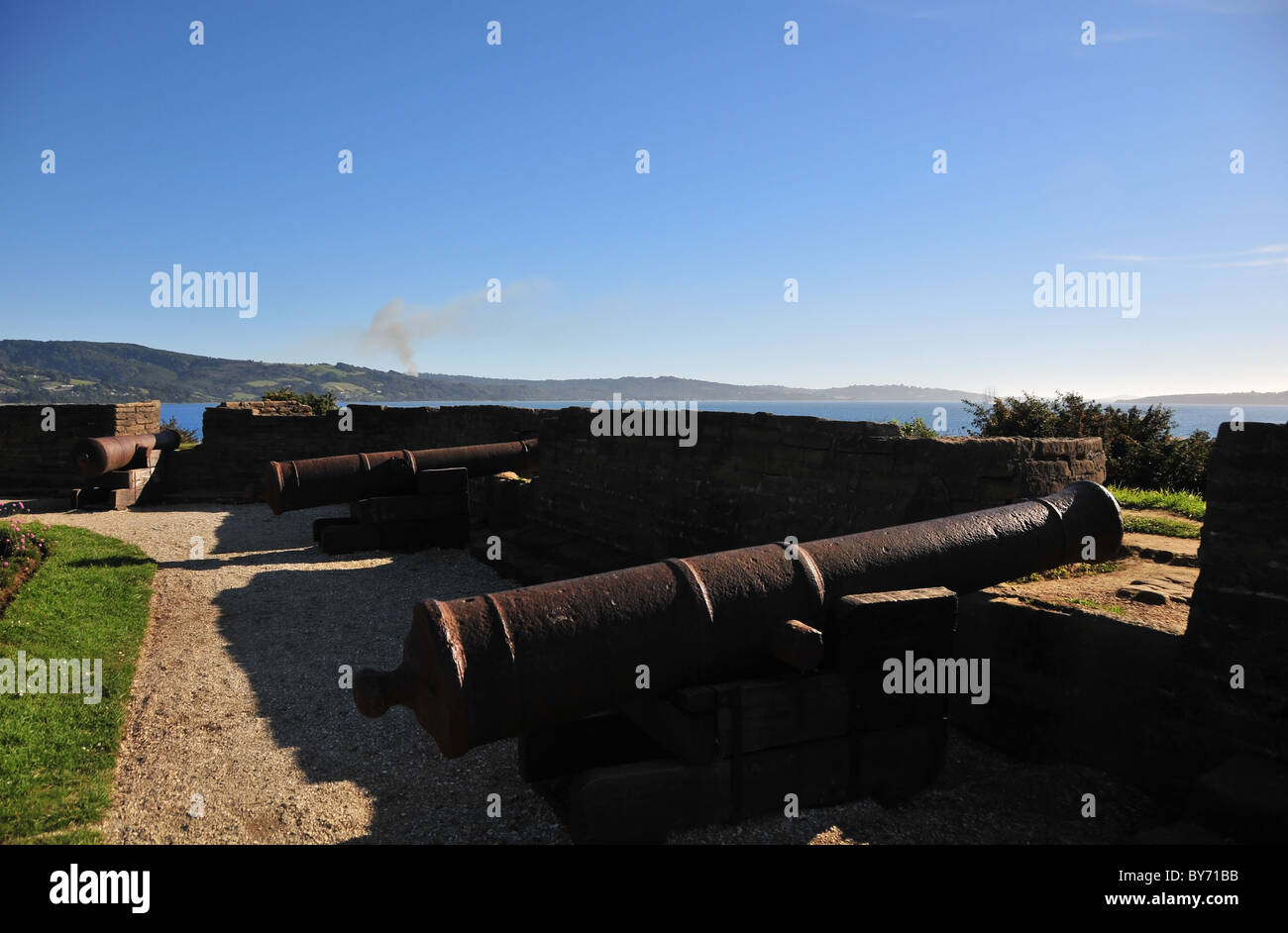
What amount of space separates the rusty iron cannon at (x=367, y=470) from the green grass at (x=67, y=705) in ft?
5.94

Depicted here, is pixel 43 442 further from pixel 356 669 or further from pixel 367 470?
pixel 356 669

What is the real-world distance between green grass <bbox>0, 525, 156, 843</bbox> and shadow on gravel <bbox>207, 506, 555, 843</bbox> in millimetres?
888

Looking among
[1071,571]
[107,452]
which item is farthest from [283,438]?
[1071,571]

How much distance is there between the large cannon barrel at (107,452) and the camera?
13602 millimetres

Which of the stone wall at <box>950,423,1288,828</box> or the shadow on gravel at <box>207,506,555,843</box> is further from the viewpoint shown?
the shadow on gravel at <box>207,506,555,843</box>

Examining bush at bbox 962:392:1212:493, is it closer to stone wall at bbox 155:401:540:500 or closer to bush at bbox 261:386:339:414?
stone wall at bbox 155:401:540:500

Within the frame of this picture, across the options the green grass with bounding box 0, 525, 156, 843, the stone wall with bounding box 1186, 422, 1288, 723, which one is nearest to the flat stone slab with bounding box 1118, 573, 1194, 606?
the stone wall with bounding box 1186, 422, 1288, 723

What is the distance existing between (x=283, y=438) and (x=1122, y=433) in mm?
16065

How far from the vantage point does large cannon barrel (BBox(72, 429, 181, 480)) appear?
13.6 metres

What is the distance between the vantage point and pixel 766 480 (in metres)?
6.84

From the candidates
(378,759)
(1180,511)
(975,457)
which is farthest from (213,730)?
(1180,511)
